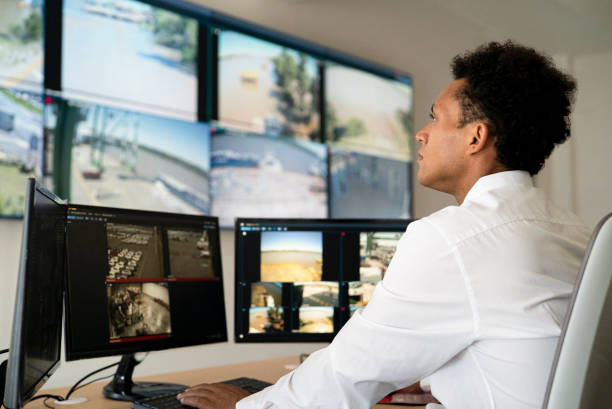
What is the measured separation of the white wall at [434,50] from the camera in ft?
8.38

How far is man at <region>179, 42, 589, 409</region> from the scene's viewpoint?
0.97m

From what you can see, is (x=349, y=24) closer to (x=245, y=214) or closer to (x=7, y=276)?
(x=245, y=214)

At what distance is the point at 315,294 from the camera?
1.81 m

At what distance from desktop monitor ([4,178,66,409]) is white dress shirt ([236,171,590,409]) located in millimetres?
443

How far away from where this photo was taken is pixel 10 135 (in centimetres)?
197

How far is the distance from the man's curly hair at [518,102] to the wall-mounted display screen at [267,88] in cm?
161

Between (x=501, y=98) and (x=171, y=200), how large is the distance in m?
1.57

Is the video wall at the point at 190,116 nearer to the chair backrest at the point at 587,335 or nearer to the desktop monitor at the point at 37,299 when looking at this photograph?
the desktop monitor at the point at 37,299

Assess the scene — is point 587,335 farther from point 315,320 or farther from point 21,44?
point 21,44

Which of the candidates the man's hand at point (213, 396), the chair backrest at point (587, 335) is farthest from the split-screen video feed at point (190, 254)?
the chair backrest at point (587, 335)

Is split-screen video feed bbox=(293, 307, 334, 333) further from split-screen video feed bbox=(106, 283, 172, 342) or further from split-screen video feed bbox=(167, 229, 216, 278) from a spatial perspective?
split-screen video feed bbox=(106, 283, 172, 342)

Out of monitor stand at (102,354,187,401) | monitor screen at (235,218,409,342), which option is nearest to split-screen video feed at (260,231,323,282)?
monitor screen at (235,218,409,342)

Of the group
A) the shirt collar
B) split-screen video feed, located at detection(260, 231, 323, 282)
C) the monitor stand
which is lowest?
the monitor stand

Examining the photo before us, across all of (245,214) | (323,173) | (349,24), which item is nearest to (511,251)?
(245,214)
